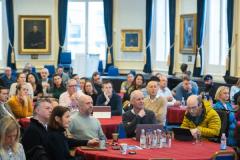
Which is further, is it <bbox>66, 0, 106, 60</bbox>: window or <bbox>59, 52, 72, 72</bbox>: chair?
<bbox>66, 0, 106, 60</bbox>: window

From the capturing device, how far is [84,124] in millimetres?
8469

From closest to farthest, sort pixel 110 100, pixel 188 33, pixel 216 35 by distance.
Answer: pixel 110 100, pixel 216 35, pixel 188 33

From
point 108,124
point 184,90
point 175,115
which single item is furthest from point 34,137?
point 184,90

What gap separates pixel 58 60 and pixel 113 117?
12.2 m

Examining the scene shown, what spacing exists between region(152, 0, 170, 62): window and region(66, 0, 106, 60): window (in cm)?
243

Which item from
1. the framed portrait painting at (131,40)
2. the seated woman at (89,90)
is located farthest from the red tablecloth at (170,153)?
the framed portrait painting at (131,40)

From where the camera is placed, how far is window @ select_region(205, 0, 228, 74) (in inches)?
714

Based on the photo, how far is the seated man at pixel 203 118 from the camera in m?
8.55

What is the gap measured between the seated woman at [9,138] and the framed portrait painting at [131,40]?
57.7ft

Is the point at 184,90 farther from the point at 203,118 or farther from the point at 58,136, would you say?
the point at 58,136

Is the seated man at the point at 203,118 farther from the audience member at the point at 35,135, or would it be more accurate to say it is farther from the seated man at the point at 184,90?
the seated man at the point at 184,90

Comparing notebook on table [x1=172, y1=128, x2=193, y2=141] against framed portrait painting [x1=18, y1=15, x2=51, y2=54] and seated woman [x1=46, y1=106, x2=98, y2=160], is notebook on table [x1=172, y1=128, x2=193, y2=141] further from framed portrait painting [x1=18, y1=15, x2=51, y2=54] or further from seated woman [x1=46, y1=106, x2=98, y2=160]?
framed portrait painting [x1=18, y1=15, x2=51, y2=54]

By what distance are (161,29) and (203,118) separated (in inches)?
540

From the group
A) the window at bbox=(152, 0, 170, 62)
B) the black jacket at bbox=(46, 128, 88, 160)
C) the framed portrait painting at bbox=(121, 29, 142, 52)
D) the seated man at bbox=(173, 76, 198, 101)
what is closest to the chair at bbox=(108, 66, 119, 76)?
the framed portrait painting at bbox=(121, 29, 142, 52)
